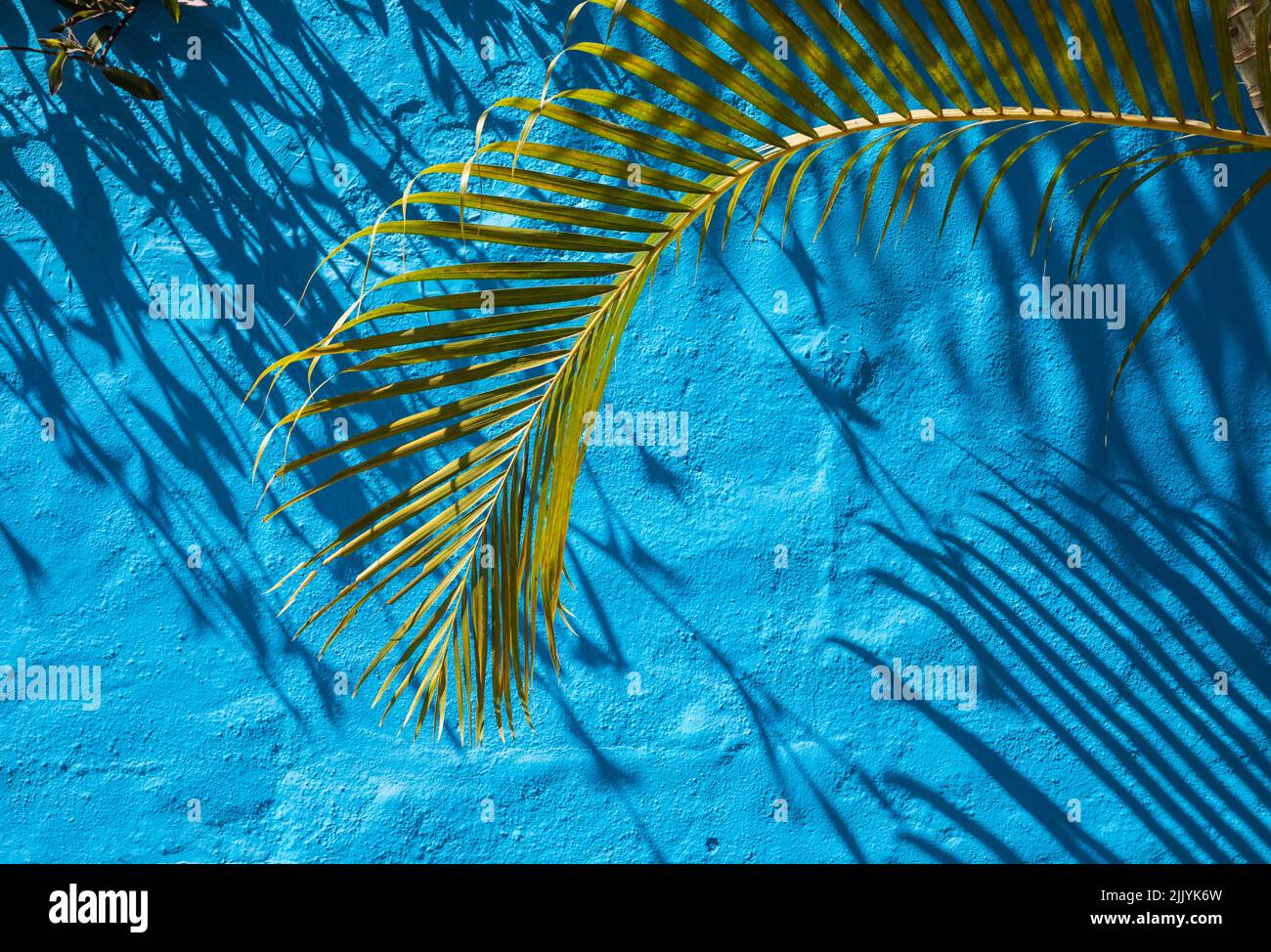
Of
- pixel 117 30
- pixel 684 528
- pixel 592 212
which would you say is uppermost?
pixel 117 30

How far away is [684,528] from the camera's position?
1.94 m

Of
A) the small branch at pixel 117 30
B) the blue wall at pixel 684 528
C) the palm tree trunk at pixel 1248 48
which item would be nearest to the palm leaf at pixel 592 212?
the palm tree trunk at pixel 1248 48

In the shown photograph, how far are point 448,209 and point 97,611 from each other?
1023 millimetres

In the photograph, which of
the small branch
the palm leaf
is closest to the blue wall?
the small branch

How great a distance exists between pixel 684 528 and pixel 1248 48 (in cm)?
117

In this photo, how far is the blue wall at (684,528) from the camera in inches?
75.1

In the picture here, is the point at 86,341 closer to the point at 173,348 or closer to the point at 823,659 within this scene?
the point at 173,348

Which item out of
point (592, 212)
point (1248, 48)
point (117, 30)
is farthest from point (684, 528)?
point (117, 30)

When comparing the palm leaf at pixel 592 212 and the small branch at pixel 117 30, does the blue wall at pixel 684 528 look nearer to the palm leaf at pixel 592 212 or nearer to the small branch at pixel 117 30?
the small branch at pixel 117 30

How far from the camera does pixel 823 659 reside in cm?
194

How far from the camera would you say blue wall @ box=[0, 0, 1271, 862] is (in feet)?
6.26

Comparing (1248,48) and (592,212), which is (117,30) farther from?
(1248,48)

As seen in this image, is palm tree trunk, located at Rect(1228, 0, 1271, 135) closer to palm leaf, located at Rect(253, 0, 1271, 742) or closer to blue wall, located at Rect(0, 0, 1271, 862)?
palm leaf, located at Rect(253, 0, 1271, 742)

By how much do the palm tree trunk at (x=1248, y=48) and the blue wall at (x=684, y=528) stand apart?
0.84 meters
